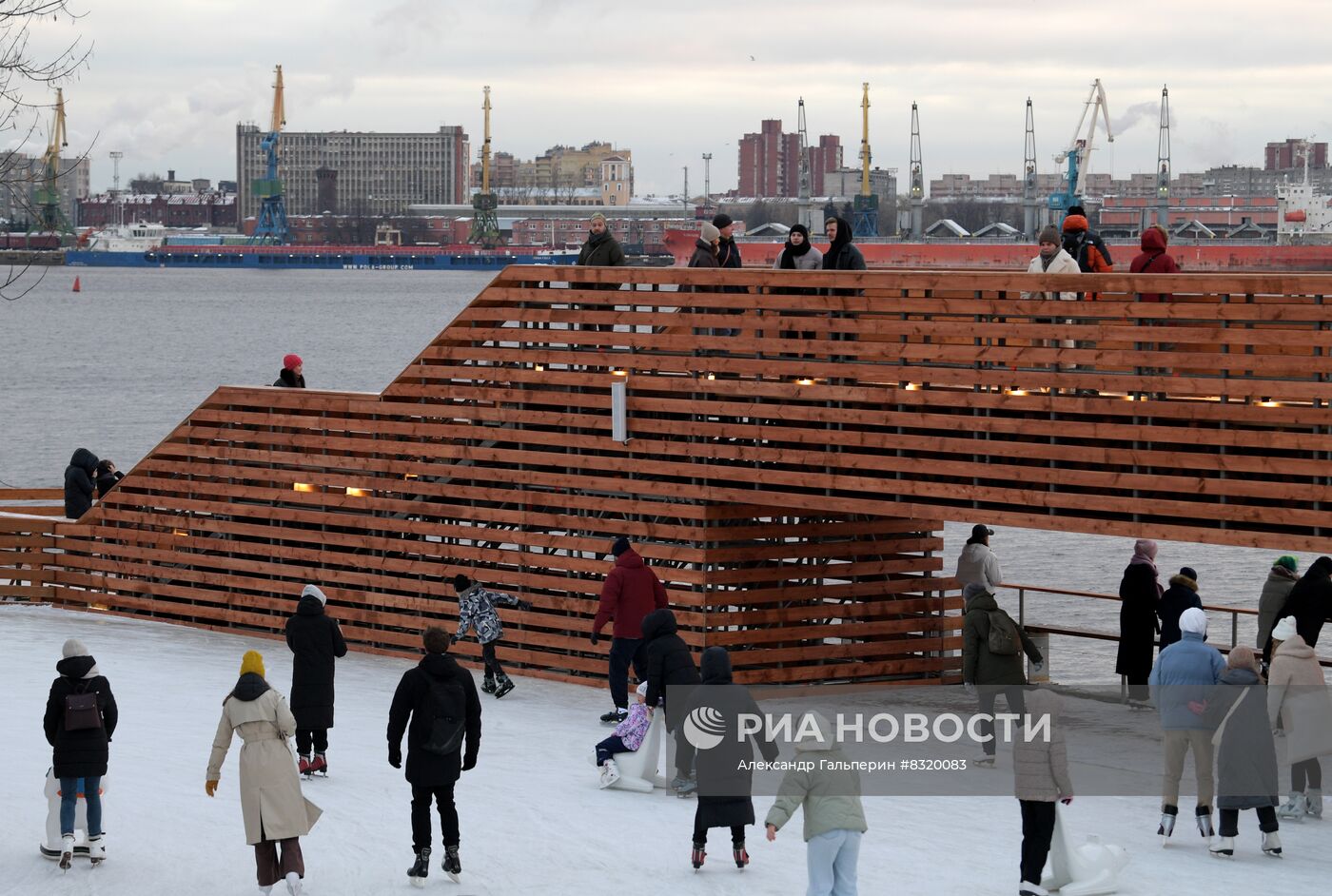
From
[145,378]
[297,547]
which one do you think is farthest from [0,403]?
[297,547]

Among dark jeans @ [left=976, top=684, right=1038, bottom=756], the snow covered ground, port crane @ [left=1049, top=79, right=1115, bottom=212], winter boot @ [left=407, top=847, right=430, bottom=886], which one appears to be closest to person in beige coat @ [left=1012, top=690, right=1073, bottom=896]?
the snow covered ground

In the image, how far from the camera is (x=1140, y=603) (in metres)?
14.4

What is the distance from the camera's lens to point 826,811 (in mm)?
8305

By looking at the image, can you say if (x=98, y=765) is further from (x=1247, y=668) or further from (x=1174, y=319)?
(x=1174, y=319)

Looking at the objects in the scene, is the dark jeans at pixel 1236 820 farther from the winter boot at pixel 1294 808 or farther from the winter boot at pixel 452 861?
the winter boot at pixel 452 861

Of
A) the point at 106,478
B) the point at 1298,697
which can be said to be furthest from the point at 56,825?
the point at 106,478

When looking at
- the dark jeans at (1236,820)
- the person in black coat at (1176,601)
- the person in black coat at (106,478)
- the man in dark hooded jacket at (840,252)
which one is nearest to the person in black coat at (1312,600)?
the person in black coat at (1176,601)

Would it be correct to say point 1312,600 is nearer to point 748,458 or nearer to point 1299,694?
point 1299,694

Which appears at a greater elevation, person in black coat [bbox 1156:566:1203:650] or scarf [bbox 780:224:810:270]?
scarf [bbox 780:224:810:270]

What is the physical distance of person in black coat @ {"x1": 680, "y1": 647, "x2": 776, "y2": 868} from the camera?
9375mm

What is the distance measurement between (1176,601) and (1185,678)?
2.96 meters

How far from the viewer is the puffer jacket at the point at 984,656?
37.6 feet

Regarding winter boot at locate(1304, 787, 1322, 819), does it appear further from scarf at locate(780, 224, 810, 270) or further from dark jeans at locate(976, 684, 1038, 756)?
scarf at locate(780, 224, 810, 270)

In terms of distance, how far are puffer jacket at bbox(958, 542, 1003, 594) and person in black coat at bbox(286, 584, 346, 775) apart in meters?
5.19
